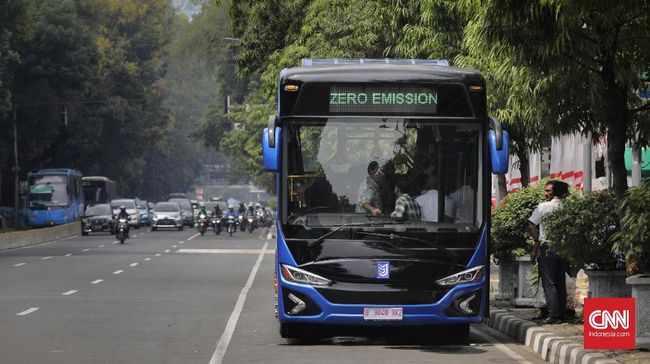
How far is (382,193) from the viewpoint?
16.4m

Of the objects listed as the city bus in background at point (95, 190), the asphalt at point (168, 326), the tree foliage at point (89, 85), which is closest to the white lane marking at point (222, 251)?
the asphalt at point (168, 326)

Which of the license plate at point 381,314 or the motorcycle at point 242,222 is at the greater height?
the license plate at point 381,314

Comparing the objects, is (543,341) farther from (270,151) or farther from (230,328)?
(230,328)

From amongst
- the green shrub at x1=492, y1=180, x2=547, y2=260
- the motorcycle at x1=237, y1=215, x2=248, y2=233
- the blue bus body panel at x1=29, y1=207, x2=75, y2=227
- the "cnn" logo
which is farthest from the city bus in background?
the "cnn" logo

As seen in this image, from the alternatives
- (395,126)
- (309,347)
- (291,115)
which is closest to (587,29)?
(395,126)

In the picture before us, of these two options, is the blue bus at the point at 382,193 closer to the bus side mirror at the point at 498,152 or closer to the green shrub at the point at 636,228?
the bus side mirror at the point at 498,152

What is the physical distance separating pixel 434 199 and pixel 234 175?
13809 cm

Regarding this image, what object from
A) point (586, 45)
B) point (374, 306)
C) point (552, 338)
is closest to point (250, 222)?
point (374, 306)

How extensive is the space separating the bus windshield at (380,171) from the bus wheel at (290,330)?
132 cm

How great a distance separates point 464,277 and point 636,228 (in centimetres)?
292

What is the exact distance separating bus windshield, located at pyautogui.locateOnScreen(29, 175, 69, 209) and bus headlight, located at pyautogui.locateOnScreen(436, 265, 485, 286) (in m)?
65.0

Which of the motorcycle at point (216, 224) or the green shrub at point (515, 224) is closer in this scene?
the green shrub at point (515, 224)

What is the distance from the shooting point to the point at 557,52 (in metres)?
15.1

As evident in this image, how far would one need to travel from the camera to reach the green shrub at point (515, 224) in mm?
20297
